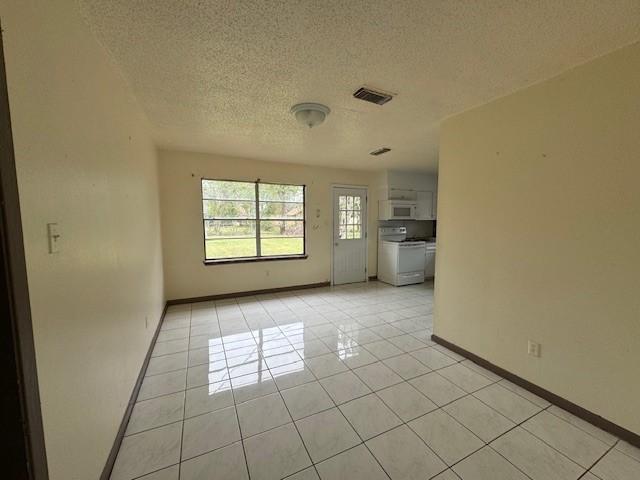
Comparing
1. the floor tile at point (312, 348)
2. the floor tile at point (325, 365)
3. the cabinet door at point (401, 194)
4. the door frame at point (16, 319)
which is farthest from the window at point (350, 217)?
the door frame at point (16, 319)

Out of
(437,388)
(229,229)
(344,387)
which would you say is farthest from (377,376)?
(229,229)

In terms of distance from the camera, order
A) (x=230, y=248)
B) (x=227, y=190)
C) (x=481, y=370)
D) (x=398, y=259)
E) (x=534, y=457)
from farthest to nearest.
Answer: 1. (x=398, y=259)
2. (x=230, y=248)
3. (x=227, y=190)
4. (x=481, y=370)
5. (x=534, y=457)

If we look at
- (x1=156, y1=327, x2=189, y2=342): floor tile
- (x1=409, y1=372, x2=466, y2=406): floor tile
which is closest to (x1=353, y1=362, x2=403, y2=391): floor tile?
(x1=409, y1=372, x2=466, y2=406): floor tile

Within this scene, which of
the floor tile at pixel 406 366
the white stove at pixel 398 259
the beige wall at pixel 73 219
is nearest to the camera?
the beige wall at pixel 73 219

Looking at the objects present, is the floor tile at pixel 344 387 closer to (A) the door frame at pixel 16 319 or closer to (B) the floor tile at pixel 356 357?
(B) the floor tile at pixel 356 357

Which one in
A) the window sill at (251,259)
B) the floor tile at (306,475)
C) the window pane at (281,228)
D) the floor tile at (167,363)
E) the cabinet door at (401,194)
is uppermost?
the cabinet door at (401,194)

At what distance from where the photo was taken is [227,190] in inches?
173

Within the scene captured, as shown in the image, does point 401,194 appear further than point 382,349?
Yes

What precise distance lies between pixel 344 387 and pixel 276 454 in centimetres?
75

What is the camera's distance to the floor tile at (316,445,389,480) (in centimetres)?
137

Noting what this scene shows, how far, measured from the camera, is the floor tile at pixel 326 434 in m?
1.53

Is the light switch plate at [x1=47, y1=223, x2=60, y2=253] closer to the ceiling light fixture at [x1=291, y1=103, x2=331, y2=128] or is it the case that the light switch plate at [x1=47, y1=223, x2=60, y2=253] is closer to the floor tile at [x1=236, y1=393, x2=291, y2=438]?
the floor tile at [x1=236, y1=393, x2=291, y2=438]

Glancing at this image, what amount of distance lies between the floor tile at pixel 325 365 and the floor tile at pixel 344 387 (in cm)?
7

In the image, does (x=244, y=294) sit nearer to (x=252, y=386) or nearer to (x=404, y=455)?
(x=252, y=386)
